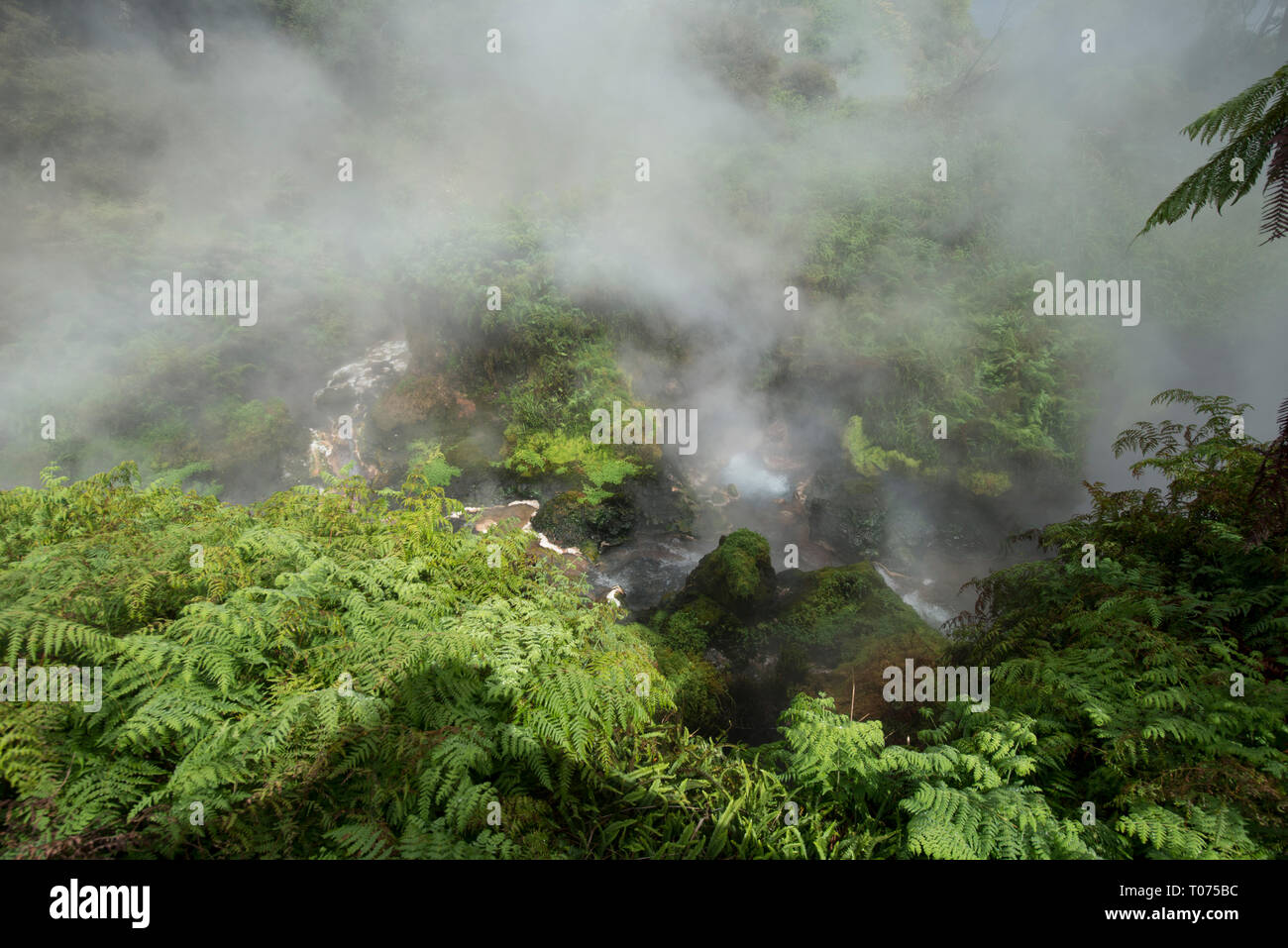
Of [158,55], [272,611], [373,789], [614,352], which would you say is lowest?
[373,789]

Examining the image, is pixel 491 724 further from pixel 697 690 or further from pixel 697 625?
pixel 697 625

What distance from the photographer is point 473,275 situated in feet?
50.3

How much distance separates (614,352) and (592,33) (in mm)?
17628

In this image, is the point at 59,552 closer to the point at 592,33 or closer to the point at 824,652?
the point at 824,652

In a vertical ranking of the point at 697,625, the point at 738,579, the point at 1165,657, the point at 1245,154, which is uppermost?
the point at 1245,154

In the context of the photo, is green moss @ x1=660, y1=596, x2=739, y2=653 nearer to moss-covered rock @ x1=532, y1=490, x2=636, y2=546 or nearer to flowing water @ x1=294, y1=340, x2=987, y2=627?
flowing water @ x1=294, y1=340, x2=987, y2=627

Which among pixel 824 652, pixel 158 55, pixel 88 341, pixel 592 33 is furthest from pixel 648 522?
pixel 158 55

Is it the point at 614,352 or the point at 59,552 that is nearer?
the point at 59,552

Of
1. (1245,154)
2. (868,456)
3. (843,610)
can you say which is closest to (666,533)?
(843,610)

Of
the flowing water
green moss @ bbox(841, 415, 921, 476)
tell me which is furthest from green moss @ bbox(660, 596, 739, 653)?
green moss @ bbox(841, 415, 921, 476)

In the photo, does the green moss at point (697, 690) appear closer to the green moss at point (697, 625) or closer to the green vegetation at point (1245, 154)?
the green moss at point (697, 625)

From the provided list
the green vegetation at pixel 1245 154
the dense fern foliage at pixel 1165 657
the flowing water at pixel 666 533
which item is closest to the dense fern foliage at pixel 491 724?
the dense fern foliage at pixel 1165 657

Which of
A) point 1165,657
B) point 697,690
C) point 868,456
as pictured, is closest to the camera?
point 1165,657

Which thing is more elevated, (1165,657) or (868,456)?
(868,456)
